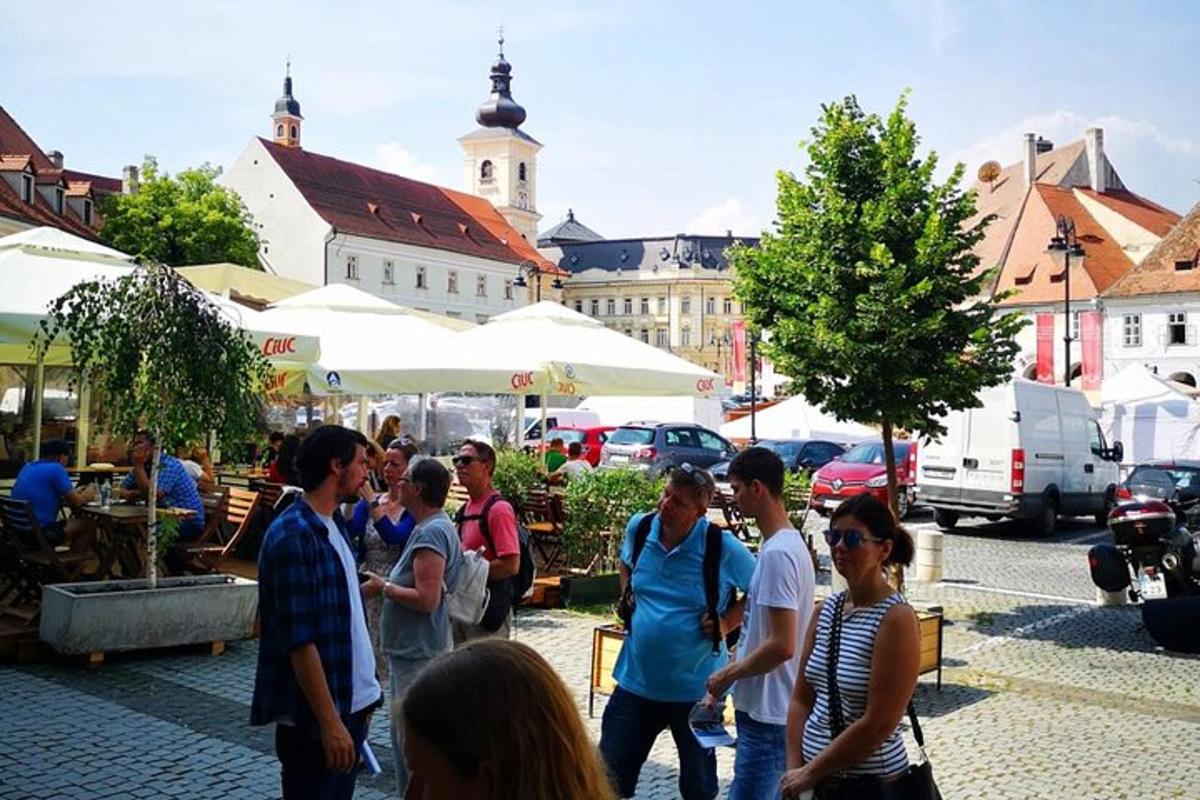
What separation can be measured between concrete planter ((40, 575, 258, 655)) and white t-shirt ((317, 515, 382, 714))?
16.4ft

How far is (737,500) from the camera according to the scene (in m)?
4.62

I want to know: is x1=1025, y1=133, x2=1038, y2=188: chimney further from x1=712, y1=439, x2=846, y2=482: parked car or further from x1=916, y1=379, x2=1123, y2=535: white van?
x1=916, y1=379, x2=1123, y2=535: white van

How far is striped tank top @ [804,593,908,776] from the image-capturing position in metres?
3.57

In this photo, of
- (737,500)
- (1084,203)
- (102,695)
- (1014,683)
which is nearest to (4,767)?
(102,695)

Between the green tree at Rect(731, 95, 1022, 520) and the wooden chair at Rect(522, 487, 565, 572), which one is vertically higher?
the green tree at Rect(731, 95, 1022, 520)

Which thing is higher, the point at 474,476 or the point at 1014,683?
the point at 474,476

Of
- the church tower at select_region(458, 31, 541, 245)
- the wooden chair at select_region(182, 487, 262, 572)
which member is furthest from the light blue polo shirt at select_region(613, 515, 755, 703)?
the church tower at select_region(458, 31, 541, 245)

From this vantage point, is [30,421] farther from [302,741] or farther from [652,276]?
[652,276]

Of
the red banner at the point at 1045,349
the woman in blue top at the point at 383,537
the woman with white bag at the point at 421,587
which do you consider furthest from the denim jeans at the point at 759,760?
the red banner at the point at 1045,349

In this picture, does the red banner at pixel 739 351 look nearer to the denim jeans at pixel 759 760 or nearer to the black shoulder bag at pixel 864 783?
the denim jeans at pixel 759 760

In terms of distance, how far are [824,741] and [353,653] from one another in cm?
158

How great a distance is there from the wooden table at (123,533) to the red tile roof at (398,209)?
205ft

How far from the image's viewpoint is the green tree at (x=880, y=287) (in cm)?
1123

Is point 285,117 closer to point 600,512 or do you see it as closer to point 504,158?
point 504,158
